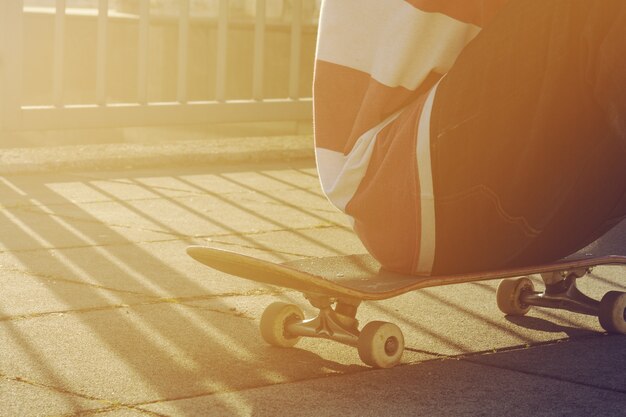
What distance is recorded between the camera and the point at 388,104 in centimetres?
230

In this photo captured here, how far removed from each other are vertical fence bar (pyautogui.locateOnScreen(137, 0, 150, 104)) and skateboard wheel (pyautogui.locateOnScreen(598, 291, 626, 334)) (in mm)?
3102

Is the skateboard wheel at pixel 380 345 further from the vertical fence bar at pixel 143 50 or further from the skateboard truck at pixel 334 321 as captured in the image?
the vertical fence bar at pixel 143 50

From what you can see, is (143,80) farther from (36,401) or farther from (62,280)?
(36,401)

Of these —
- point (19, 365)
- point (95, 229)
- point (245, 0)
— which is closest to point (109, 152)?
point (245, 0)

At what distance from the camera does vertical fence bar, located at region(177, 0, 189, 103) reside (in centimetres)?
543

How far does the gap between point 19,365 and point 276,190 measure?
2.42 metres

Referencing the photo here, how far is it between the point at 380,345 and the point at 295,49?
12.2ft

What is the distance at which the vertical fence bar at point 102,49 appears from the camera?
201 inches

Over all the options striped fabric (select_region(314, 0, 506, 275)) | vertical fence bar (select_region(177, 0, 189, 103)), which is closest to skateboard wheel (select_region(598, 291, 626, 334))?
striped fabric (select_region(314, 0, 506, 275))

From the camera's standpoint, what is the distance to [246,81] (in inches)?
238

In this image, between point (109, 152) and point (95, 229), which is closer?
point (95, 229)

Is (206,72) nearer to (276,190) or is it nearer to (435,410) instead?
(276,190)

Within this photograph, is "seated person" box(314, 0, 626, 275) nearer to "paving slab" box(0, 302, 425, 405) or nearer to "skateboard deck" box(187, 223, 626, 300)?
"skateboard deck" box(187, 223, 626, 300)

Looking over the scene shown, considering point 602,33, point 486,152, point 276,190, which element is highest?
point 602,33
